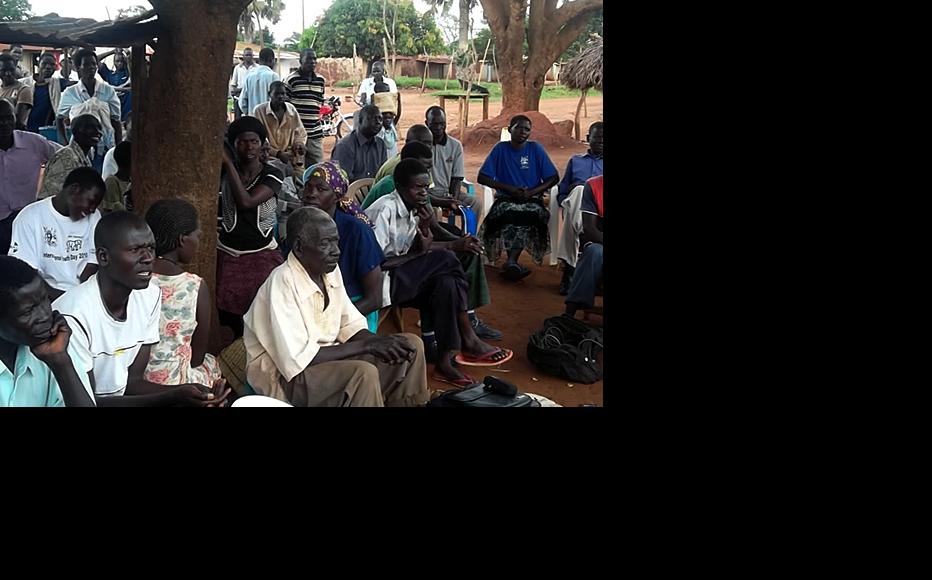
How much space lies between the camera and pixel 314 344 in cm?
310

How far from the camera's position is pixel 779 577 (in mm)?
2160

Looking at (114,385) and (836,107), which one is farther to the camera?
(114,385)

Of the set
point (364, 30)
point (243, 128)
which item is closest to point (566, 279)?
point (243, 128)

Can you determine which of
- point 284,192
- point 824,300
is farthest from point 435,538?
point 284,192

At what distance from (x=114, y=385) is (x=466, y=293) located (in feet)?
6.28

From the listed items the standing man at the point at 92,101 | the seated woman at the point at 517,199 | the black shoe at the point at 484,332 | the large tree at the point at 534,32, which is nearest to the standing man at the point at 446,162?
the seated woman at the point at 517,199

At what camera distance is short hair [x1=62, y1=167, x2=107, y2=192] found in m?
3.56

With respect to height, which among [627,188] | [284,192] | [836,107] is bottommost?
[284,192]

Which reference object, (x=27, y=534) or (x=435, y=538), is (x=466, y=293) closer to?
(x=435, y=538)

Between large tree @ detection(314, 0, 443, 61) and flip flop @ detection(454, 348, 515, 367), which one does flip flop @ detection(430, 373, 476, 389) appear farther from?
large tree @ detection(314, 0, 443, 61)

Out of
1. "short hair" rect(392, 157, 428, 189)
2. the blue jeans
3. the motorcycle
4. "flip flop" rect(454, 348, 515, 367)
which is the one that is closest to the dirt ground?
"flip flop" rect(454, 348, 515, 367)

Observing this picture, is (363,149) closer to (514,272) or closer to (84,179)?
(514,272)

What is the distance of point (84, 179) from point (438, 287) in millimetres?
1602

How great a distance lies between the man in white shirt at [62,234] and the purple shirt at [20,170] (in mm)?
1069
